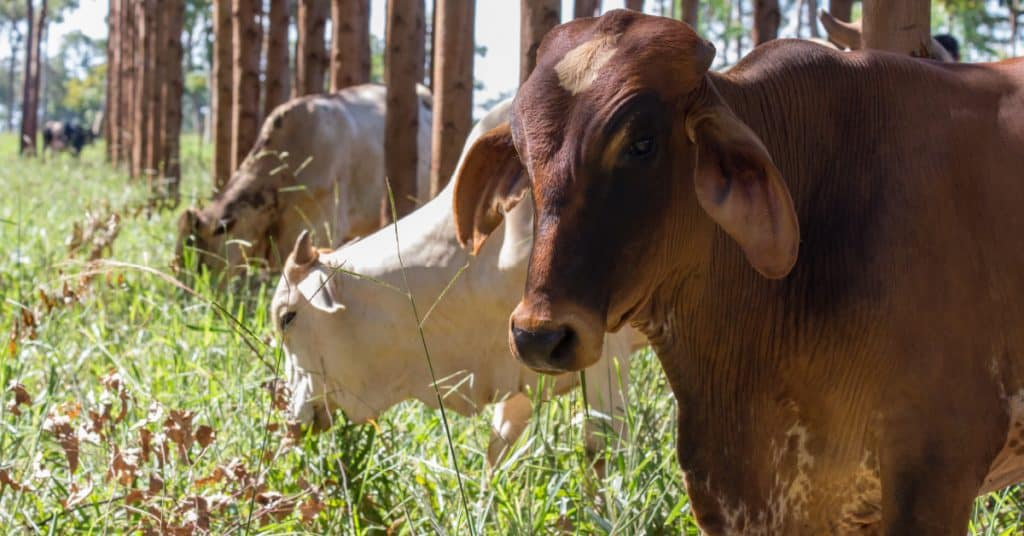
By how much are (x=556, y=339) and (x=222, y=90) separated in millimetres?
10978

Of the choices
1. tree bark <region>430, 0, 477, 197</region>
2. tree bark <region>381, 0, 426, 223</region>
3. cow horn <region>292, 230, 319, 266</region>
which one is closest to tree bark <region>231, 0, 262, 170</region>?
tree bark <region>381, 0, 426, 223</region>

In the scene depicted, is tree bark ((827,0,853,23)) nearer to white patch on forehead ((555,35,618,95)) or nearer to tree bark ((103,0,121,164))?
white patch on forehead ((555,35,618,95))

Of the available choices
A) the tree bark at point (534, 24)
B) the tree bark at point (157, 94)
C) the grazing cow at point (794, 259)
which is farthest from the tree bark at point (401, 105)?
the tree bark at point (157, 94)

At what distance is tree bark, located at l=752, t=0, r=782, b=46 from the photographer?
7.11 m

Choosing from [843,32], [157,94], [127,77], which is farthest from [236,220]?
[127,77]

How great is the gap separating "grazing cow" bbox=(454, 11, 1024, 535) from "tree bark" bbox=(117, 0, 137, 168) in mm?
19996

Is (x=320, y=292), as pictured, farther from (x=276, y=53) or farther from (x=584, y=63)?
(x=276, y=53)

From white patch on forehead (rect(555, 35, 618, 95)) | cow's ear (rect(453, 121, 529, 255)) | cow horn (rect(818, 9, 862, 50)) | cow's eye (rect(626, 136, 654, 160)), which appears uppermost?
cow horn (rect(818, 9, 862, 50))

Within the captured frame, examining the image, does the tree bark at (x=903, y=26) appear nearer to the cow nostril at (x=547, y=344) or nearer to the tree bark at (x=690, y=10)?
the cow nostril at (x=547, y=344)

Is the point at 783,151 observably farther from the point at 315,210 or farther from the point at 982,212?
the point at 315,210

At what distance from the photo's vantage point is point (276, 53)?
1139cm

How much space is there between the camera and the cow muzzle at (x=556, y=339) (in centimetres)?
244

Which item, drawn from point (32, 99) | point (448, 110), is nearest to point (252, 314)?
point (448, 110)

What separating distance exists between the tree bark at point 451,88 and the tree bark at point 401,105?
1002mm
